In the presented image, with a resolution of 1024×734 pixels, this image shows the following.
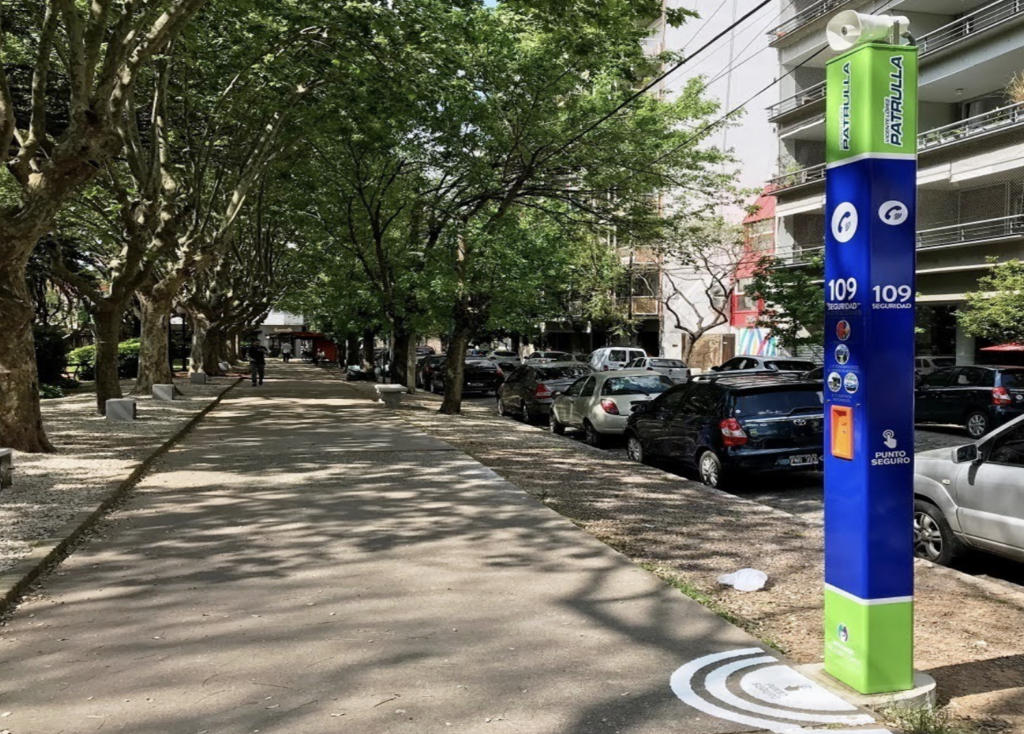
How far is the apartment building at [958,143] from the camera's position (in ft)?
78.1

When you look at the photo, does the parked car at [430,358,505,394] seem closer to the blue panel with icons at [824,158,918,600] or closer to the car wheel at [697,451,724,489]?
the car wheel at [697,451,724,489]

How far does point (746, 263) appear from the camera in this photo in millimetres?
35594

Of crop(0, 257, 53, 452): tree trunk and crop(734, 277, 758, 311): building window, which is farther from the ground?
crop(734, 277, 758, 311): building window

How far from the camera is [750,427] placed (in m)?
10.3

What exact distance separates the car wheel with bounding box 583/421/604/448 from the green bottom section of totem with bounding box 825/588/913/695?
36.8ft

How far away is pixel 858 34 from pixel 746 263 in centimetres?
3276

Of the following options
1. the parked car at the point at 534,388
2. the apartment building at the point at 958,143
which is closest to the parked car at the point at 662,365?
the apartment building at the point at 958,143

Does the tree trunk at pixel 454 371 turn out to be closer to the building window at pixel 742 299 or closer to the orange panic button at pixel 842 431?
the orange panic button at pixel 842 431

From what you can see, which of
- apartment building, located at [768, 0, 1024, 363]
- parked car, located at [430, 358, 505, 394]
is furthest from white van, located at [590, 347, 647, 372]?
apartment building, located at [768, 0, 1024, 363]

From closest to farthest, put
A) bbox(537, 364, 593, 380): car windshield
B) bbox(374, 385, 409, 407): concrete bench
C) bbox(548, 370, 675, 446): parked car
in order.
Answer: bbox(548, 370, 675, 446): parked car, bbox(537, 364, 593, 380): car windshield, bbox(374, 385, 409, 407): concrete bench

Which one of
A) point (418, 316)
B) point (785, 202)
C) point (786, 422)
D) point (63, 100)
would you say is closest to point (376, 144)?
point (418, 316)

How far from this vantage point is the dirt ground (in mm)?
4395

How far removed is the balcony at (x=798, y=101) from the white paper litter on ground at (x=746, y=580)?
1107 inches

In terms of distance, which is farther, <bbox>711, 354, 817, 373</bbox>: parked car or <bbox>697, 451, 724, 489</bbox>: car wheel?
<bbox>711, 354, 817, 373</bbox>: parked car
